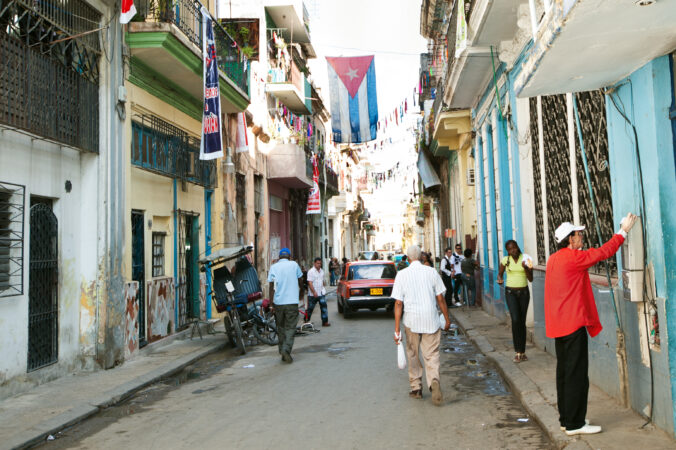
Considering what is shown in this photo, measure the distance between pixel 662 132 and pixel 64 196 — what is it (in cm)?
805

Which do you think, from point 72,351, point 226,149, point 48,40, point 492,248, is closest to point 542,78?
point 48,40

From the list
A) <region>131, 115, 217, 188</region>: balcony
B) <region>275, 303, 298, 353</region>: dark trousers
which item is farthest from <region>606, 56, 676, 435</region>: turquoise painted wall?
<region>131, 115, 217, 188</region>: balcony

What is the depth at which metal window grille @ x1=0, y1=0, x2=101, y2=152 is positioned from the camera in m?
7.88

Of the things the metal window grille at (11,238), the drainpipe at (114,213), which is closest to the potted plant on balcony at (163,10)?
the drainpipe at (114,213)

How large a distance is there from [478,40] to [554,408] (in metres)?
7.35

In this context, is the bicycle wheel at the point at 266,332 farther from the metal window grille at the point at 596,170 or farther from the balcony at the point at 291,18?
the balcony at the point at 291,18

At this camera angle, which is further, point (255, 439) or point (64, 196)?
point (64, 196)

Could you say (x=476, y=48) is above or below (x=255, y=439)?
above

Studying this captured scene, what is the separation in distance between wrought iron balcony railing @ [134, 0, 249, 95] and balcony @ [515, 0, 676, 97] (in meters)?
7.42

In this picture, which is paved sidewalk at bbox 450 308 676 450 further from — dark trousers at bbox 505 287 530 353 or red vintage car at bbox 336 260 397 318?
red vintage car at bbox 336 260 397 318

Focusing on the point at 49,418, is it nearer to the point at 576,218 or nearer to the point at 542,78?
the point at 542,78

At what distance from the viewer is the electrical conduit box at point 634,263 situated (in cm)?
540

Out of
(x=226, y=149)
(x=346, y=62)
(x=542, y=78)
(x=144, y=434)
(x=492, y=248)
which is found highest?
(x=346, y=62)

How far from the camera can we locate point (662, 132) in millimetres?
5129
